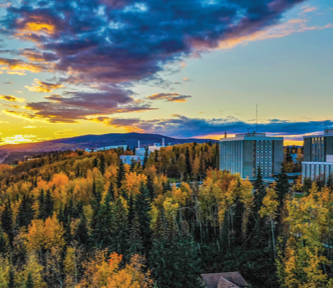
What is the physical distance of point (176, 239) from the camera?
40969 mm

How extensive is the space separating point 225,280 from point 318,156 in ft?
263

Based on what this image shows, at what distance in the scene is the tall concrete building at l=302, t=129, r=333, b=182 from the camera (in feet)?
237

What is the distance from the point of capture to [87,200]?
72.1 meters

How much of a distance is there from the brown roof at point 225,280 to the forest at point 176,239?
190cm

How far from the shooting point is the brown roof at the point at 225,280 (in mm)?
38656

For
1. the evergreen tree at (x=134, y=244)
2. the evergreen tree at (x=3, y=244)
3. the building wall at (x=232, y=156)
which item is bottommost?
the evergreen tree at (x=3, y=244)

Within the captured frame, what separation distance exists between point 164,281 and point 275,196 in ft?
85.1

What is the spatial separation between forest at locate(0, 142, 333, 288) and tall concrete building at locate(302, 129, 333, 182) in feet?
72.9

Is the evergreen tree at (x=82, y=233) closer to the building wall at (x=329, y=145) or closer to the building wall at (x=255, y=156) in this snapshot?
the building wall at (x=255, y=156)

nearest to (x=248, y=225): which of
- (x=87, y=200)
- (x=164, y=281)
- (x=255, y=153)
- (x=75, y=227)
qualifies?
(x=164, y=281)

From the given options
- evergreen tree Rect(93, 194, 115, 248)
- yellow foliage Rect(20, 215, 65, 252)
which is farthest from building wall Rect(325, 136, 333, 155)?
yellow foliage Rect(20, 215, 65, 252)

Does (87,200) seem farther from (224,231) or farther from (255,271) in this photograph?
(255,271)

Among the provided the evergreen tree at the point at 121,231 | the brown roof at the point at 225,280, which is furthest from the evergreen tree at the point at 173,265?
the evergreen tree at the point at 121,231

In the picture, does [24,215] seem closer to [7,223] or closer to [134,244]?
[7,223]
